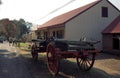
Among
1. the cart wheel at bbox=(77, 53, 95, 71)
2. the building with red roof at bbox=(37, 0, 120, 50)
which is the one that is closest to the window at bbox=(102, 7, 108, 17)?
the building with red roof at bbox=(37, 0, 120, 50)

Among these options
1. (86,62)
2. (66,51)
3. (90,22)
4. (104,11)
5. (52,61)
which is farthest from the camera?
(104,11)

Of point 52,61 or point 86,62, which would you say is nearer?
point 52,61

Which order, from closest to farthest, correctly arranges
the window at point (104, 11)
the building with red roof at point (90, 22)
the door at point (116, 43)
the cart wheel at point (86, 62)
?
the cart wheel at point (86, 62) < the door at point (116, 43) < the building with red roof at point (90, 22) < the window at point (104, 11)

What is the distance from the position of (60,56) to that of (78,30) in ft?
55.9

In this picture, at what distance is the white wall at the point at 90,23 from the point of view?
2853 cm

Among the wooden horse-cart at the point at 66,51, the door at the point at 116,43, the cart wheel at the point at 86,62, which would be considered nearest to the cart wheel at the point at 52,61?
the wooden horse-cart at the point at 66,51

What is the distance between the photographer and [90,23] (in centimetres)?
2919

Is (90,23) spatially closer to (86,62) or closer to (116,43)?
(116,43)

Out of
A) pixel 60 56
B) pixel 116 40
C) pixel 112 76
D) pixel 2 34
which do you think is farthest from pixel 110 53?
pixel 2 34

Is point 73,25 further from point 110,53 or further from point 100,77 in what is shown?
point 100,77

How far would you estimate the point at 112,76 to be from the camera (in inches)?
528

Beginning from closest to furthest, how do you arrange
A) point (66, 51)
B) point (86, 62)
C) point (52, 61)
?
point (66, 51) → point (52, 61) → point (86, 62)

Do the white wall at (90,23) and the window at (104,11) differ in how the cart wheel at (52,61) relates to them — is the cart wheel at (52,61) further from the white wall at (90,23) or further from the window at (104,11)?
the window at (104,11)

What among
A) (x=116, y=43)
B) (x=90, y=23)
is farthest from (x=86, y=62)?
(x=90, y=23)
